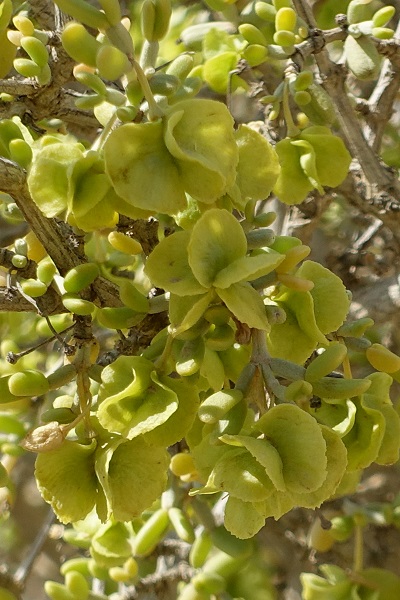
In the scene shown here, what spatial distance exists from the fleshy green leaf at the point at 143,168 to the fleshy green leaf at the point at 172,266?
4 cm

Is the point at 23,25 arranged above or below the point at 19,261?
above

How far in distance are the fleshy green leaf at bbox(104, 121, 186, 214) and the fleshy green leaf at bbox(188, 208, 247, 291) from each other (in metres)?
0.03

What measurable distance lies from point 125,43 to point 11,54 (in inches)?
11.4

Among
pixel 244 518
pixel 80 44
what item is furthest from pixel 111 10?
pixel 244 518

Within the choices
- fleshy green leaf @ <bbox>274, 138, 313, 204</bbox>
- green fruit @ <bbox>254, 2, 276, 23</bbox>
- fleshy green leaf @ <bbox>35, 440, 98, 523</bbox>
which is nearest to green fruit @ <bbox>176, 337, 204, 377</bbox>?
fleshy green leaf @ <bbox>35, 440, 98, 523</bbox>

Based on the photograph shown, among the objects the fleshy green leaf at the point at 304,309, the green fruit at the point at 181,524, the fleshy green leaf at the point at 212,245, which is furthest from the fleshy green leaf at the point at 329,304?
the green fruit at the point at 181,524

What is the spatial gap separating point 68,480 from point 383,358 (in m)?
0.29

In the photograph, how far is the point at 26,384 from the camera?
65 centimetres

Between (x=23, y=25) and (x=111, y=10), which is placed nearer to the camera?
(x=111, y=10)

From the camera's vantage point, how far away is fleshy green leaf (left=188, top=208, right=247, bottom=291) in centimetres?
55

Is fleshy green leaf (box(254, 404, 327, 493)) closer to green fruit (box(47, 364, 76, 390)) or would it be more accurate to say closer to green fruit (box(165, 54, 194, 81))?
green fruit (box(47, 364, 76, 390))

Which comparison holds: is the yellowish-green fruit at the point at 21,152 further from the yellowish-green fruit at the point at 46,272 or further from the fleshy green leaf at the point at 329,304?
the fleshy green leaf at the point at 329,304

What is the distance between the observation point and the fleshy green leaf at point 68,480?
0.61 m

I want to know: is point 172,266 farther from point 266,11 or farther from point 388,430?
point 266,11
